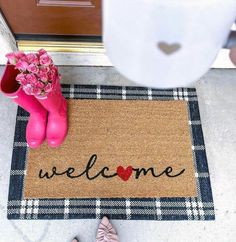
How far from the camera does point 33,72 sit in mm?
881

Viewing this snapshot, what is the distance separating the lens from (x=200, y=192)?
3.70ft

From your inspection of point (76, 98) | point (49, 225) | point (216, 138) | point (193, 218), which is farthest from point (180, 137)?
point (49, 225)

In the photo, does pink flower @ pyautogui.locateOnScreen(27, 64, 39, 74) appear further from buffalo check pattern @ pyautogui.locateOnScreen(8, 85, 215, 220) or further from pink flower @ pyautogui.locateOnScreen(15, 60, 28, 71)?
buffalo check pattern @ pyautogui.locateOnScreen(8, 85, 215, 220)

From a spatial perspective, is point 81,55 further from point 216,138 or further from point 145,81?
point 145,81

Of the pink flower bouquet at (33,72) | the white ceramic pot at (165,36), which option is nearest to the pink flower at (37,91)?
the pink flower bouquet at (33,72)

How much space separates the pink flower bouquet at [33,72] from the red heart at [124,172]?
40 centimetres

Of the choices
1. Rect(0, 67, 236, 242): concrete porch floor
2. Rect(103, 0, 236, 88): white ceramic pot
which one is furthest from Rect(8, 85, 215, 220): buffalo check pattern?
Rect(103, 0, 236, 88): white ceramic pot

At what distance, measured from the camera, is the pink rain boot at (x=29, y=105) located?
924 millimetres

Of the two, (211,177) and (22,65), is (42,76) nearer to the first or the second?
(22,65)

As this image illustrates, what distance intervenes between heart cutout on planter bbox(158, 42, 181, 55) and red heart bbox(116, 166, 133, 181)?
81 cm

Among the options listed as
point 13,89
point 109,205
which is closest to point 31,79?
point 13,89

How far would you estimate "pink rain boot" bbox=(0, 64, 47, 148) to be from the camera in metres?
0.92

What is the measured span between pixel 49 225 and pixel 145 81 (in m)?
0.80

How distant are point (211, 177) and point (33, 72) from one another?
28.9 inches
